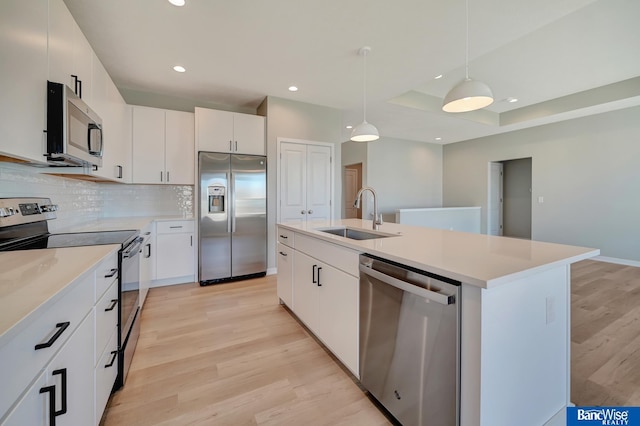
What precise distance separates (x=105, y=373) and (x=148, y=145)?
9.86ft

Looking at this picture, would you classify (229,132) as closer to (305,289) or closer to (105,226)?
(105,226)

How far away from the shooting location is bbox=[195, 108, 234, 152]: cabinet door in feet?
11.9

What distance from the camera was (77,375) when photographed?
97 centimetres

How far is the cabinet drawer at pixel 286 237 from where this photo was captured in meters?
2.45

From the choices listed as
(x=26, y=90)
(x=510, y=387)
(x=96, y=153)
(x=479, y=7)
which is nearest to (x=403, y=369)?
(x=510, y=387)

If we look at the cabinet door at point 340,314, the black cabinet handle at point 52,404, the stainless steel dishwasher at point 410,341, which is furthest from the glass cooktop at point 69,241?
the stainless steel dishwasher at point 410,341

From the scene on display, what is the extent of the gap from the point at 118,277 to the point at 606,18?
187 inches

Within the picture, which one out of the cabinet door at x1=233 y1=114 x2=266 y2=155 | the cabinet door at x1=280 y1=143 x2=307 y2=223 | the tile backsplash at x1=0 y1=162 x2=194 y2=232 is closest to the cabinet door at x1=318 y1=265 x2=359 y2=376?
the tile backsplash at x1=0 y1=162 x2=194 y2=232

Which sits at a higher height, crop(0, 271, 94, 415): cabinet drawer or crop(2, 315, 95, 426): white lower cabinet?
crop(0, 271, 94, 415): cabinet drawer

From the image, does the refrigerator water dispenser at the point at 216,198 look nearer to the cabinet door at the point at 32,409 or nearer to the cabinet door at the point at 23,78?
the cabinet door at the point at 23,78

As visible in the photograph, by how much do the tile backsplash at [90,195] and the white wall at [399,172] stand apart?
169 inches

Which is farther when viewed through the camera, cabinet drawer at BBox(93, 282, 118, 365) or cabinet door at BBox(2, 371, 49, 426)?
cabinet drawer at BBox(93, 282, 118, 365)

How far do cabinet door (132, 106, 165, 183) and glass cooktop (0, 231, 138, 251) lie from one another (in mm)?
1742

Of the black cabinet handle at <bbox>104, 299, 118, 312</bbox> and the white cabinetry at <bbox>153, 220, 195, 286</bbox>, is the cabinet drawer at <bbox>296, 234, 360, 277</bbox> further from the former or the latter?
the white cabinetry at <bbox>153, 220, 195, 286</bbox>
